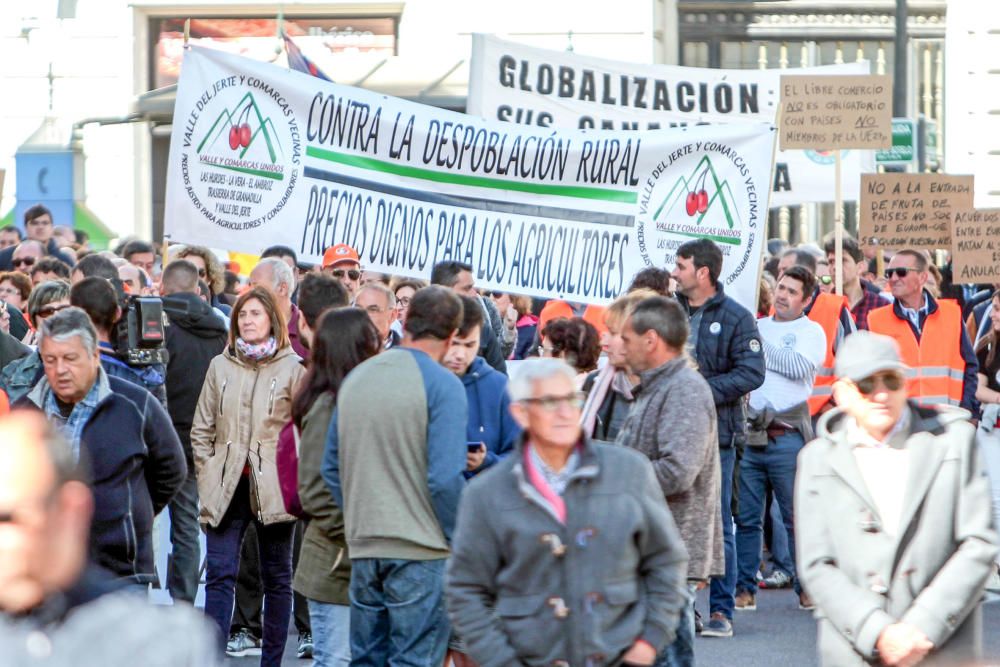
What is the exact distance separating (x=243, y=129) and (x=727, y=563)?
3.52 metres

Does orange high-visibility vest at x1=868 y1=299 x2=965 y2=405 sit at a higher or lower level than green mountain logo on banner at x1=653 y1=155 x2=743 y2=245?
lower

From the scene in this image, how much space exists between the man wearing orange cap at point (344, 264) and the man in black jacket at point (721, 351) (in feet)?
6.88

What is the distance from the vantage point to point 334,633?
21.6 feet

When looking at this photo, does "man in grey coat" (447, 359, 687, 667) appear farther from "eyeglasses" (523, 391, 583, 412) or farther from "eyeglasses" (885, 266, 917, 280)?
"eyeglasses" (885, 266, 917, 280)

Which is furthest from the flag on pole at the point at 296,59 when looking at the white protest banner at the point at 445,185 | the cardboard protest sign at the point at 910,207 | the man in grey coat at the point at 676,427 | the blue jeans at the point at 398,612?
the blue jeans at the point at 398,612

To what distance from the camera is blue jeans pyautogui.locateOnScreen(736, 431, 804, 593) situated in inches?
375

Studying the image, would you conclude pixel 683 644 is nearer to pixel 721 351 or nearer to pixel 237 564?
pixel 237 564

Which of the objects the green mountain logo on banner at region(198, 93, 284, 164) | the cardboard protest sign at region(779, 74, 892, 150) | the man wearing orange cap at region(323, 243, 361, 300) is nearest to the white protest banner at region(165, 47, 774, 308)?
the green mountain logo on banner at region(198, 93, 284, 164)

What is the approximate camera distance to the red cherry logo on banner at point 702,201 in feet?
33.0

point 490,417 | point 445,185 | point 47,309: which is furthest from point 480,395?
point 445,185

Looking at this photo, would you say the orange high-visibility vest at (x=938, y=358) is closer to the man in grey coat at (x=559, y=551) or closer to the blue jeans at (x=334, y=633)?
the blue jeans at (x=334, y=633)

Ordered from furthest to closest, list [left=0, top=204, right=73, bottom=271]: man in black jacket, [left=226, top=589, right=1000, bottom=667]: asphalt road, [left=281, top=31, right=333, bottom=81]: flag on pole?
1. [left=0, top=204, right=73, bottom=271]: man in black jacket
2. [left=281, top=31, right=333, bottom=81]: flag on pole
3. [left=226, top=589, right=1000, bottom=667]: asphalt road

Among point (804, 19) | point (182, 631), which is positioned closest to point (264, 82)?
point (182, 631)

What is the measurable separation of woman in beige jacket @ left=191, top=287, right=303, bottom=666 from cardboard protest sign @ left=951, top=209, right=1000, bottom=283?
249 inches
